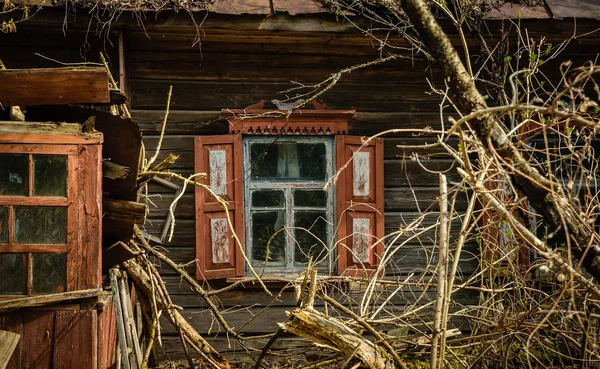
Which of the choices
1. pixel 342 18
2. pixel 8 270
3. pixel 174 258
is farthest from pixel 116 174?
pixel 342 18

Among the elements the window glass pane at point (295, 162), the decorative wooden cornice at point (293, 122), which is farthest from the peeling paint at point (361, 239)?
the decorative wooden cornice at point (293, 122)

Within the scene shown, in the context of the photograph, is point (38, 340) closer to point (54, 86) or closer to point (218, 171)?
point (54, 86)

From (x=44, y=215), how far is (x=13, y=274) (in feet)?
1.24

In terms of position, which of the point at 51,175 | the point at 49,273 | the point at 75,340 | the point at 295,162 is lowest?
the point at 75,340

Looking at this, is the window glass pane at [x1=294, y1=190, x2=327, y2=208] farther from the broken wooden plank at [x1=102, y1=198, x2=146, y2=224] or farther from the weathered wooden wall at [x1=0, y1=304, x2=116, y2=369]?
the weathered wooden wall at [x1=0, y1=304, x2=116, y2=369]

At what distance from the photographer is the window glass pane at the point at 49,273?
13.4 ft

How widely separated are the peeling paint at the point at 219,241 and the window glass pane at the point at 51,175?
86.7 inches

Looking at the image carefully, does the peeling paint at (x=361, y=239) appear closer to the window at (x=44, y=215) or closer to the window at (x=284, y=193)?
the window at (x=284, y=193)

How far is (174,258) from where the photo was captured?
624 cm

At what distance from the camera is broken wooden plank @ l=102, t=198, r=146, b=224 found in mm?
4402

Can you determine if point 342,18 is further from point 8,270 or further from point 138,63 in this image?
point 8,270

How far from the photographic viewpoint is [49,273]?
4098mm

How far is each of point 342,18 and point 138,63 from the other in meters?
1.85

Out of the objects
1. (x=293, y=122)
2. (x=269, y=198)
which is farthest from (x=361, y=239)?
(x=293, y=122)
